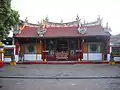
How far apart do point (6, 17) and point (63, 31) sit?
20.0m

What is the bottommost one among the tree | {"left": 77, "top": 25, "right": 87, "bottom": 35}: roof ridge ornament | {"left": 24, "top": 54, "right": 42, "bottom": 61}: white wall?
{"left": 24, "top": 54, "right": 42, "bottom": 61}: white wall

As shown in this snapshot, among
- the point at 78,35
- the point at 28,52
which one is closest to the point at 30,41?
the point at 28,52

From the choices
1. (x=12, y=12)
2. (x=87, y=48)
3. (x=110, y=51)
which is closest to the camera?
(x=12, y=12)

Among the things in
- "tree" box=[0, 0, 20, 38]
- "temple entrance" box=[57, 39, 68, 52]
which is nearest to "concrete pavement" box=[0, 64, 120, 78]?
A: "tree" box=[0, 0, 20, 38]

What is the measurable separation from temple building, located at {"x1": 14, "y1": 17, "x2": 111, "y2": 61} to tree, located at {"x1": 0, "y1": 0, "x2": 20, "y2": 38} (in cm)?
1719

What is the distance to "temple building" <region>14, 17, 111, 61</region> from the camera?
32.1 meters

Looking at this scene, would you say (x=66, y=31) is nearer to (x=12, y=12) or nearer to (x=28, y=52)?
(x=28, y=52)

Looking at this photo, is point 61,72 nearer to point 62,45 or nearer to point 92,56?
point 92,56

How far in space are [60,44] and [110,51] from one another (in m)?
6.84

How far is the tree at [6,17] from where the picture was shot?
13619mm

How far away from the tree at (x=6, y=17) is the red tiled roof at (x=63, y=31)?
17.5 metres

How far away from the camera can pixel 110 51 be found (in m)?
31.1

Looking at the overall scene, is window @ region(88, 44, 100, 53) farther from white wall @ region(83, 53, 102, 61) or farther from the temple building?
white wall @ region(83, 53, 102, 61)

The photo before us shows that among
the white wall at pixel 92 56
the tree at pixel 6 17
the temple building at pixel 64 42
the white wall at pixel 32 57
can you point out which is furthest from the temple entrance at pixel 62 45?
the tree at pixel 6 17
